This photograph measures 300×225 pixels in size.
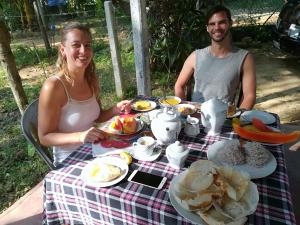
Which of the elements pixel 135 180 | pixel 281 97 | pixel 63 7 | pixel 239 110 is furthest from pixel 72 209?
pixel 63 7

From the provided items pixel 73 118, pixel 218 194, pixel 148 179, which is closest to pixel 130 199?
pixel 148 179

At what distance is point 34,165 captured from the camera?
3172 millimetres

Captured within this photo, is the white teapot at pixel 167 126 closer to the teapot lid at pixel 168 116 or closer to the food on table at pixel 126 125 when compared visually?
the teapot lid at pixel 168 116

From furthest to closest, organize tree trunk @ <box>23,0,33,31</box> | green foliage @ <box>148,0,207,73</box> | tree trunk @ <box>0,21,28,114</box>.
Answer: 1. tree trunk @ <box>23,0,33,31</box>
2. green foliage @ <box>148,0,207,73</box>
3. tree trunk @ <box>0,21,28,114</box>

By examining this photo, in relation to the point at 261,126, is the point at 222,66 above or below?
above

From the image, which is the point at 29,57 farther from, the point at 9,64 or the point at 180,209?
the point at 180,209

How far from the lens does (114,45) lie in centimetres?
434

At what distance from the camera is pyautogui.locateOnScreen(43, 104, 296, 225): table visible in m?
1.22

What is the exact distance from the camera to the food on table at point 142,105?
2213 millimetres

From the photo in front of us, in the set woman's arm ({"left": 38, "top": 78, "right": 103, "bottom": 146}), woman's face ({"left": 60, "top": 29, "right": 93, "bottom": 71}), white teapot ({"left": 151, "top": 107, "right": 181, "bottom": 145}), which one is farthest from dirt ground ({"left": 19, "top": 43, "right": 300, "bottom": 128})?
woman's arm ({"left": 38, "top": 78, "right": 103, "bottom": 146})

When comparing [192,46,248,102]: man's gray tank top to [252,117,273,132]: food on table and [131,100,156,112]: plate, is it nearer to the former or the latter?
[131,100,156,112]: plate

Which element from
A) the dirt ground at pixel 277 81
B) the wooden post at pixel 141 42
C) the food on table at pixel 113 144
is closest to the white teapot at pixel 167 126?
the food on table at pixel 113 144

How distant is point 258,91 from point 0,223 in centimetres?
415

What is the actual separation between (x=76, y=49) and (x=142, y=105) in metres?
0.67
